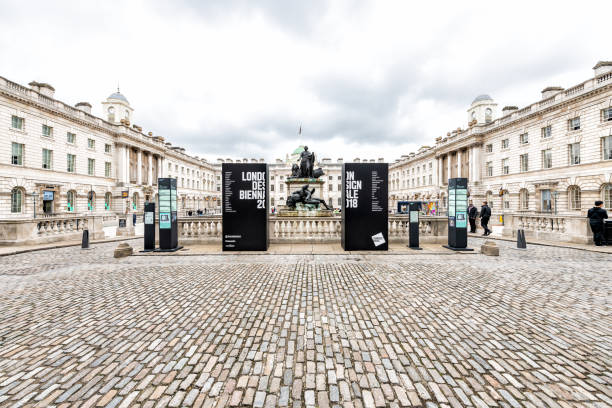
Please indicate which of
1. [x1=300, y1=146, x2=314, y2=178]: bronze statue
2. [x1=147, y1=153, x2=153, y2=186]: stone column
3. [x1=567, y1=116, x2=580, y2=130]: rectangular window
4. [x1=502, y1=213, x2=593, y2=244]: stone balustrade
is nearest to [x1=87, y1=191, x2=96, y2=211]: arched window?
[x1=147, y1=153, x2=153, y2=186]: stone column

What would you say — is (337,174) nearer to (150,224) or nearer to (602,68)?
(602,68)

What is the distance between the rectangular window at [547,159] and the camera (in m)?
29.8

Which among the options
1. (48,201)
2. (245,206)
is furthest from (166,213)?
(48,201)

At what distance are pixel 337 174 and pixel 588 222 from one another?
72180 mm

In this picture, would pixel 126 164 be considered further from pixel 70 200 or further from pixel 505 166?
pixel 505 166

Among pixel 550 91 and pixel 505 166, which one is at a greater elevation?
pixel 550 91

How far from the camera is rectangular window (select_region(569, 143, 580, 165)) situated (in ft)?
87.8

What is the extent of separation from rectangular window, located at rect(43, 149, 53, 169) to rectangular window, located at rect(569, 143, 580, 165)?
6041 cm

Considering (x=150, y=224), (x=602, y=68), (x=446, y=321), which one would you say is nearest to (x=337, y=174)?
(x=602, y=68)

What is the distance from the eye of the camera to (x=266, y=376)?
9.27 ft

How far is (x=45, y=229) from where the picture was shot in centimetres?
1247

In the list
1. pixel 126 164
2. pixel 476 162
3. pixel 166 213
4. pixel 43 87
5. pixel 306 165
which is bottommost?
pixel 166 213

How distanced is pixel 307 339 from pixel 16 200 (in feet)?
127

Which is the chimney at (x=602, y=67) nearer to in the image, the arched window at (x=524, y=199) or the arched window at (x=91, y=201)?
the arched window at (x=524, y=199)
